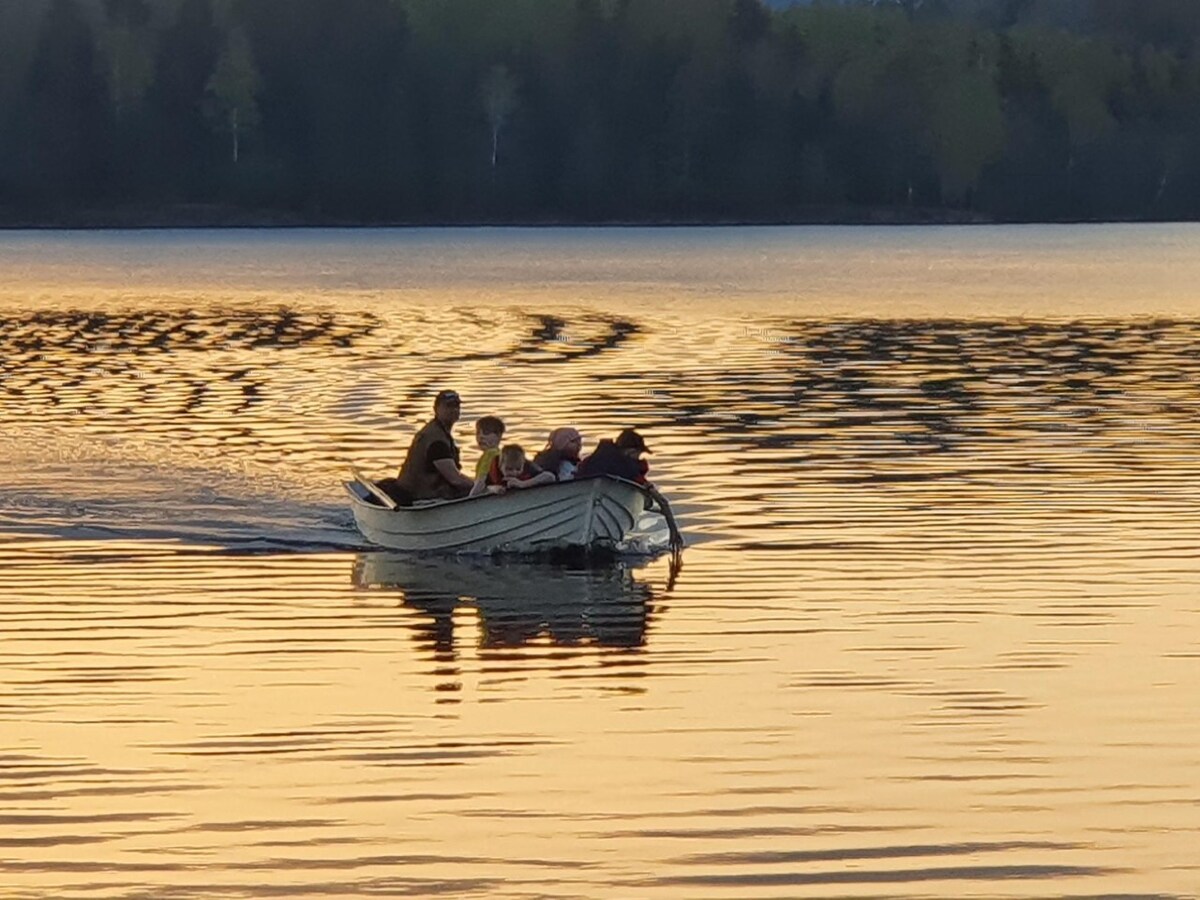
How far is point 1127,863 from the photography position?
1500 centimetres

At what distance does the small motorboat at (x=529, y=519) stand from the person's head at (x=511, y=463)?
22.7 inches

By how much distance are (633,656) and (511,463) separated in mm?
6444

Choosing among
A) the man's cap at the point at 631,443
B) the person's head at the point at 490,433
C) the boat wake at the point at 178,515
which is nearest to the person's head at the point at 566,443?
the person's head at the point at 490,433

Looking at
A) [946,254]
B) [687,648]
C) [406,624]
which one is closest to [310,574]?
[406,624]

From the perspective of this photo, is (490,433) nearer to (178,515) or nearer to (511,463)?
(511,463)

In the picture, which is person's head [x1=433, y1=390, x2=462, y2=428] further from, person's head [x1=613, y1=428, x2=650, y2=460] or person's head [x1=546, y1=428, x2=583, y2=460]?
person's head [x1=613, y1=428, x2=650, y2=460]

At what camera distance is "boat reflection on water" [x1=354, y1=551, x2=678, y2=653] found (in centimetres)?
2338

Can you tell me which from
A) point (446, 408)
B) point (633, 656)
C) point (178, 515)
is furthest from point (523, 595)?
point (178, 515)

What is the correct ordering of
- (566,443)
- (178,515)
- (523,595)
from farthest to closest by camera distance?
(178,515) → (566,443) → (523,595)

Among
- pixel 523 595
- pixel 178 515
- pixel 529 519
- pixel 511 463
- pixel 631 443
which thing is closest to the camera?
pixel 523 595

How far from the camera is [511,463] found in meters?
28.3

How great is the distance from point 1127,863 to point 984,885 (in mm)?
969

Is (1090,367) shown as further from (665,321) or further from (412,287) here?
(412,287)

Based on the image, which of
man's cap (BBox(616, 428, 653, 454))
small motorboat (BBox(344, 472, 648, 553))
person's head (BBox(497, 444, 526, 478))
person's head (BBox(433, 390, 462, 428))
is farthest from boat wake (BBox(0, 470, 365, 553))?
man's cap (BBox(616, 428, 653, 454))
